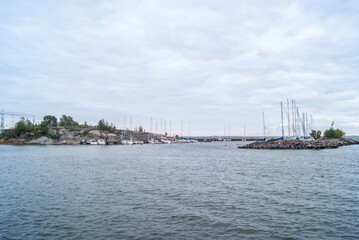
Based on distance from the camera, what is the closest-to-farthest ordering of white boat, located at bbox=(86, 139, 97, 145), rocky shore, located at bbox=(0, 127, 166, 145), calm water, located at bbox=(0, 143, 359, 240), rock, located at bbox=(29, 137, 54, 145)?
calm water, located at bbox=(0, 143, 359, 240), white boat, located at bbox=(86, 139, 97, 145), rock, located at bbox=(29, 137, 54, 145), rocky shore, located at bbox=(0, 127, 166, 145)

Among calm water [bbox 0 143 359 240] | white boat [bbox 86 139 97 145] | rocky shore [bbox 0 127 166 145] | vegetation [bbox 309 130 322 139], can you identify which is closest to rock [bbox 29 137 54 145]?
rocky shore [bbox 0 127 166 145]

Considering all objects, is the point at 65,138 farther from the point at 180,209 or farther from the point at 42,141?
the point at 180,209

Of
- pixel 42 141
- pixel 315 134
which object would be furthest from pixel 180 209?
pixel 42 141

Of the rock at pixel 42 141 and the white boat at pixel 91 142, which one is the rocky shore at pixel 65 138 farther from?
the white boat at pixel 91 142

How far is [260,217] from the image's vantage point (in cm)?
1847

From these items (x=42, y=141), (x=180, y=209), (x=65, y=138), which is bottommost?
(x=180, y=209)

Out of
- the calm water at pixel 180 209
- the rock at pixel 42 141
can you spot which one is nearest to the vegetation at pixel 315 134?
the calm water at pixel 180 209

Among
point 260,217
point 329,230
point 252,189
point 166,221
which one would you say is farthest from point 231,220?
point 252,189

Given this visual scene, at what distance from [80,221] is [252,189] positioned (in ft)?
60.7

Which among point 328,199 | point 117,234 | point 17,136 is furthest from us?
point 17,136

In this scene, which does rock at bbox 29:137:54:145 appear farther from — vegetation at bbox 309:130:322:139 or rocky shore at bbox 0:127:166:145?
vegetation at bbox 309:130:322:139

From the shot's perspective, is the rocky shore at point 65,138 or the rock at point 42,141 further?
the rocky shore at point 65,138

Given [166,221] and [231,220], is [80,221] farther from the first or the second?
[231,220]

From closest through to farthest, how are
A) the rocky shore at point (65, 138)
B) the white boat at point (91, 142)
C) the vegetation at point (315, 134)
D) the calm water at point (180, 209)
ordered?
the calm water at point (180, 209), the vegetation at point (315, 134), the white boat at point (91, 142), the rocky shore at point (65, 138)
